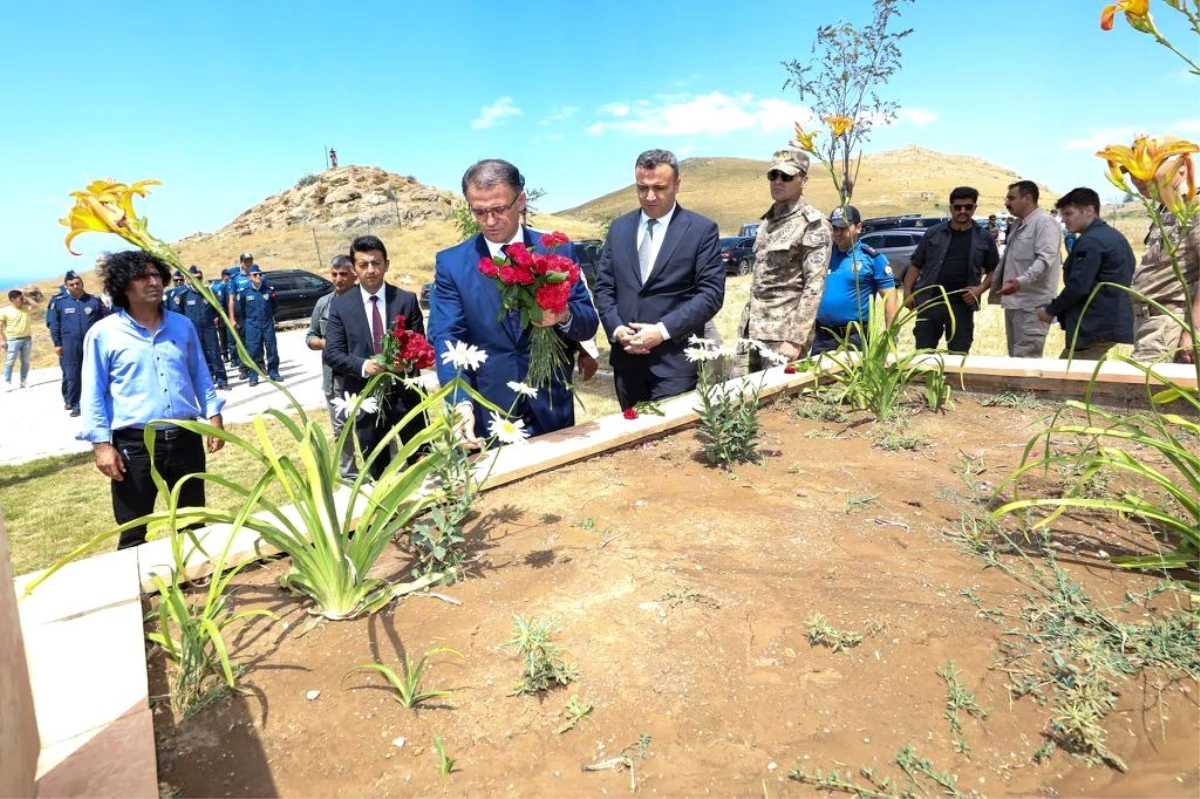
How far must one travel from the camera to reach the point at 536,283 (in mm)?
2143

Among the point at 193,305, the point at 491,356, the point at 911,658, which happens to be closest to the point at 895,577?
the point at 911,658

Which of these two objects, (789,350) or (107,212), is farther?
(789,350)

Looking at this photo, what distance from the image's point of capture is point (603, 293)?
3320 mm

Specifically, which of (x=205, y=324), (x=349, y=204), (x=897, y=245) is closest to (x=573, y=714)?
(x=205, y=324)

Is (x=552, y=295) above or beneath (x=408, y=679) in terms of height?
above

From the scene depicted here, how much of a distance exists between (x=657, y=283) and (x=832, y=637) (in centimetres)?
198

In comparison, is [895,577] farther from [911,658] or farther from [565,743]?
[565,743]

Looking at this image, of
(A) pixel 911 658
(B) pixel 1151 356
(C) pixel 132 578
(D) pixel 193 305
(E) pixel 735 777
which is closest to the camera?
(E) pixel 735 777

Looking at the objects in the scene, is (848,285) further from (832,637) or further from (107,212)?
(107,212)

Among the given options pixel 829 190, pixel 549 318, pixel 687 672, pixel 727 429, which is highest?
pixel 829 190

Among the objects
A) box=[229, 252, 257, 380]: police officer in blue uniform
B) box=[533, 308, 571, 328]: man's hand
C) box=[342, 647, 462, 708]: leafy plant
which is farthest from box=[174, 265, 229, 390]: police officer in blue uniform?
box=[342, 647, 462, 708]: leafy plant

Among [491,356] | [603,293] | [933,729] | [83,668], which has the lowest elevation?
[933,729]

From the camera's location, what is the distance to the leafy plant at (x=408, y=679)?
1352 millimetres

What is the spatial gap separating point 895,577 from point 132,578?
208cm
